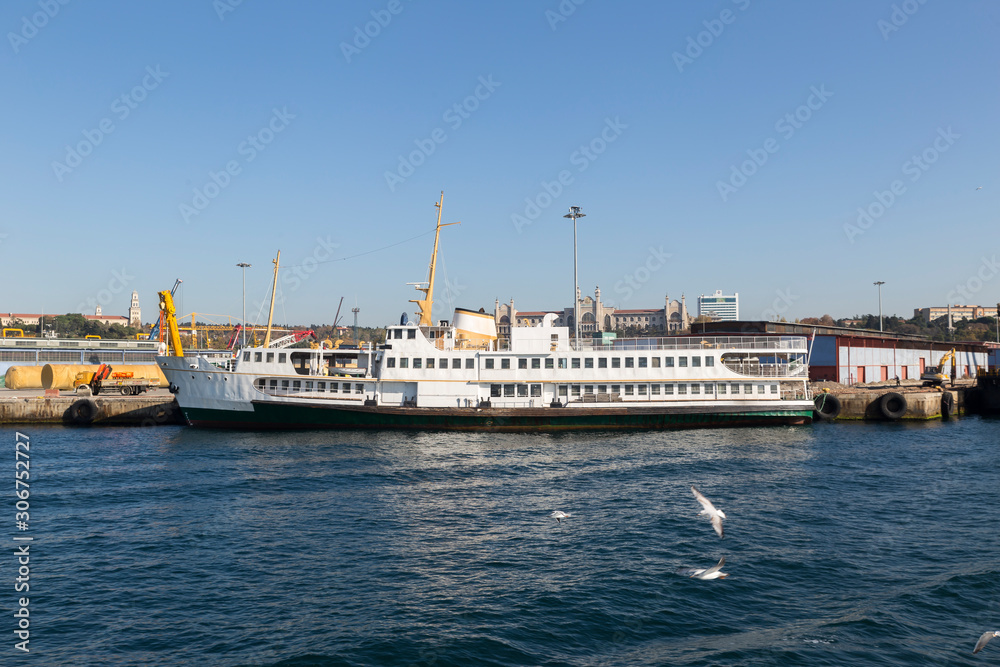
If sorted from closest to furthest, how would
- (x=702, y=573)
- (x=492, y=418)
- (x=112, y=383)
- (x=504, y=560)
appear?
1. (x=702, y=573)
2. (x=504, y=560)
3. (x=492, y=418)
4. (x=112, y=383)

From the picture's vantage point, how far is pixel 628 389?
1713 inches

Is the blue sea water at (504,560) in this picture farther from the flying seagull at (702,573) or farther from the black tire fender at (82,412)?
the black tire fender at (82,412)

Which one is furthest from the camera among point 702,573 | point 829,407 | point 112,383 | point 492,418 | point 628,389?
point 112,383

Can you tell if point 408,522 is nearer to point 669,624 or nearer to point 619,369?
point 669,624

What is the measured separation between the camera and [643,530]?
67.5 ft

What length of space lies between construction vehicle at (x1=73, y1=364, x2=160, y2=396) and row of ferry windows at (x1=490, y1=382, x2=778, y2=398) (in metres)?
35.3

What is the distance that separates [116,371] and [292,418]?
130 feet

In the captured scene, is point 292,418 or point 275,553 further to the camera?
point 292,418

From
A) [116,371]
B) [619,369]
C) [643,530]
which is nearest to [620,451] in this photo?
[619,369]

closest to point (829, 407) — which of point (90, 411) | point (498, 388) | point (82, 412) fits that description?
point (498, 388)

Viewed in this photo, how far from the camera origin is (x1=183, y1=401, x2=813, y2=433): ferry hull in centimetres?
4200

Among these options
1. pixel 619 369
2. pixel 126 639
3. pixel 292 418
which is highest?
pixel 619 369

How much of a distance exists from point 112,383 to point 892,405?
7074cm

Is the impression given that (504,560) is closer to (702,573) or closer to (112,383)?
(702,573)
